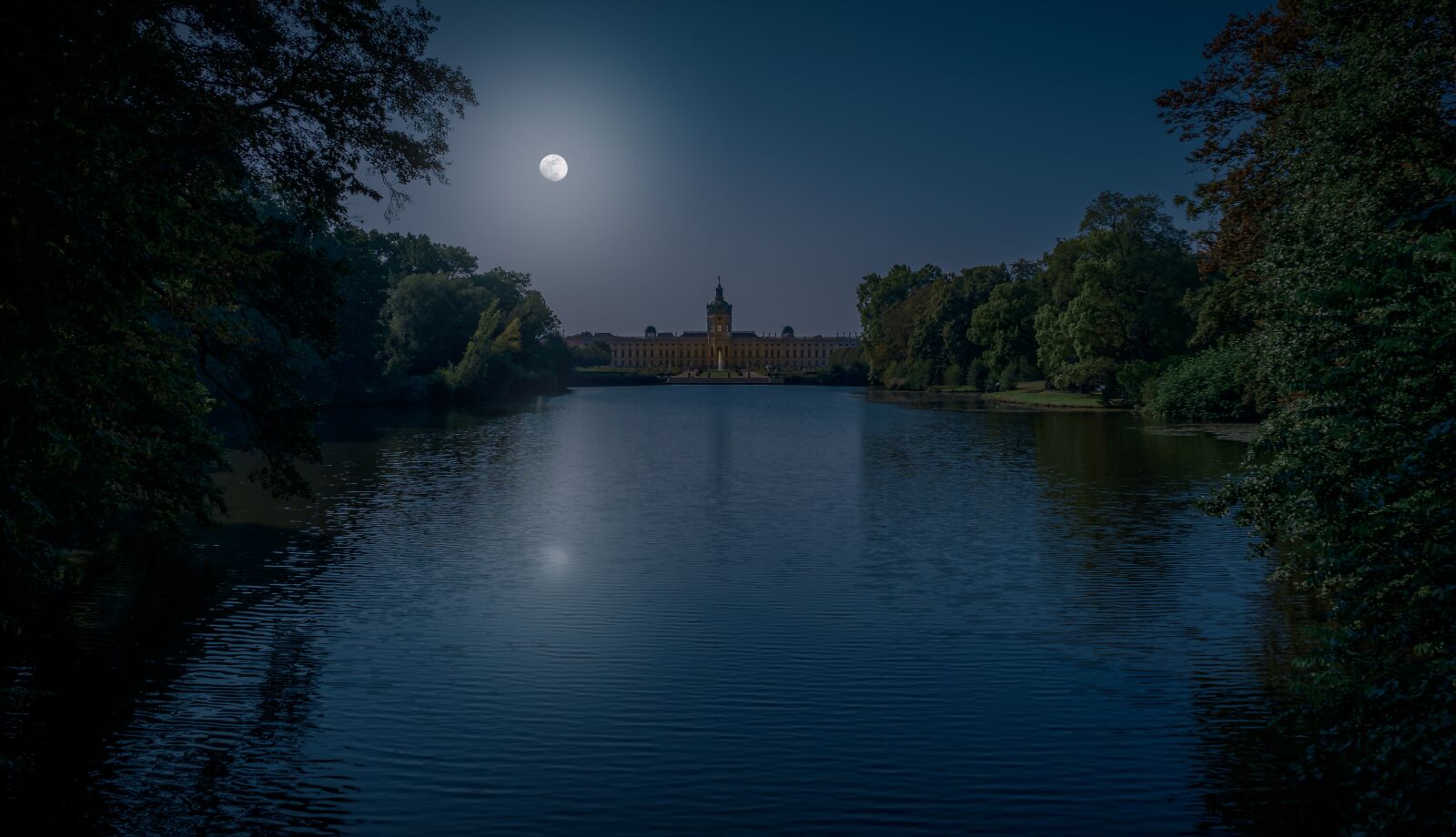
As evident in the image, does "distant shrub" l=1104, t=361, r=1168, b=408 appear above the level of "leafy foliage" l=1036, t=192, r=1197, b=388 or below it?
below

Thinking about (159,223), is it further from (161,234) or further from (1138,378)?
(1138,378)

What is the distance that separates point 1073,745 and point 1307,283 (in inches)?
255

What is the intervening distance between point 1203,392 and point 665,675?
45849 millimetres

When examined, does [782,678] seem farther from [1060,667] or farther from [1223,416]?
[1223,416]

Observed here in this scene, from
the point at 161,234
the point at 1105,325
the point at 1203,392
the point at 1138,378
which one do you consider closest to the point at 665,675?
the point at 161,234

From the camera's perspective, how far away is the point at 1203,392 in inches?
2028

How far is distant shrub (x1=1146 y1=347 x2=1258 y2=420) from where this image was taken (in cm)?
5034

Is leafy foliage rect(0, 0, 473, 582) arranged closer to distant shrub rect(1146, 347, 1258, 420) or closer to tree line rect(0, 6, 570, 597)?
tree line rect(0, 6, 570, 597)

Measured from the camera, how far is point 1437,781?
646 cm

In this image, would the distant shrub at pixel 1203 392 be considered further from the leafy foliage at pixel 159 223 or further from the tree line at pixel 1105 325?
the leafy foliage at pixel 159 223

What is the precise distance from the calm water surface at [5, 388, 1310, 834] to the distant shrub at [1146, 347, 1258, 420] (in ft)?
90.5

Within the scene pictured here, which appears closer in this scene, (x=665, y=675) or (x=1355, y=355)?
(x=1355, y=355)

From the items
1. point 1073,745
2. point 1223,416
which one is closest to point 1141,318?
point 1223,416

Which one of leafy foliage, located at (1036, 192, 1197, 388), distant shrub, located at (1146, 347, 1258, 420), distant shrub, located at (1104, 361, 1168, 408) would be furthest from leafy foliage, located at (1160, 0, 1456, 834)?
leafy foliage, located at (1036, 192, 1197, 388)
